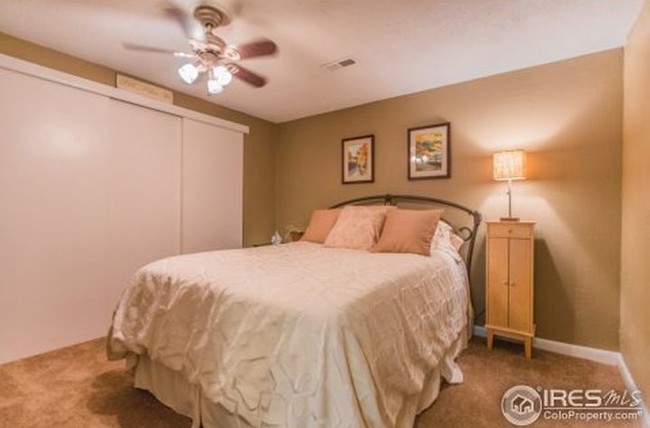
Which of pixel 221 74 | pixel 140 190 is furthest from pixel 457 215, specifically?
pixel 140 190

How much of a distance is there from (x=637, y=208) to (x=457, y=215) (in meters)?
1.26

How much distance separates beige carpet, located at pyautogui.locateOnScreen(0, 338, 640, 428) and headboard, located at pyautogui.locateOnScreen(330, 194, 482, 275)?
85 centimetres

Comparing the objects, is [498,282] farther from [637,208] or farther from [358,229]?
[358,229]

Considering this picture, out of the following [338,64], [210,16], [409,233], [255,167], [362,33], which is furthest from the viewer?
[255,167]

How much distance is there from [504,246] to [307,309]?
1.92m

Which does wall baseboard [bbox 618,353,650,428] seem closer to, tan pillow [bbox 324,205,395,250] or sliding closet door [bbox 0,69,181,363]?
tan pillow [bbox 324,205,395,250]

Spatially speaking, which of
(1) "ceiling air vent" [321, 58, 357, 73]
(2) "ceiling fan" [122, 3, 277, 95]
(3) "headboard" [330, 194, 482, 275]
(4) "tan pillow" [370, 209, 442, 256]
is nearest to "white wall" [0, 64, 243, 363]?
(2) "ceiling fan" [122, 3, 277, 95]

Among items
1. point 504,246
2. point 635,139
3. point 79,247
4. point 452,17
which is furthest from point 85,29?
point 635,139

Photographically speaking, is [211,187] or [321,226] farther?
[211,187]

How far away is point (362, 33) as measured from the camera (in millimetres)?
2221

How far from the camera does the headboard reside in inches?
115

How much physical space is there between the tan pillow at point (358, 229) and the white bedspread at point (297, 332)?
2.08 feet

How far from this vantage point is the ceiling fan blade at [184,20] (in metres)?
1.95

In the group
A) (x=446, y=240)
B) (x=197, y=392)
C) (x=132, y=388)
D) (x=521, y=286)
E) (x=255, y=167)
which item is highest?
(x=255, y=167)
